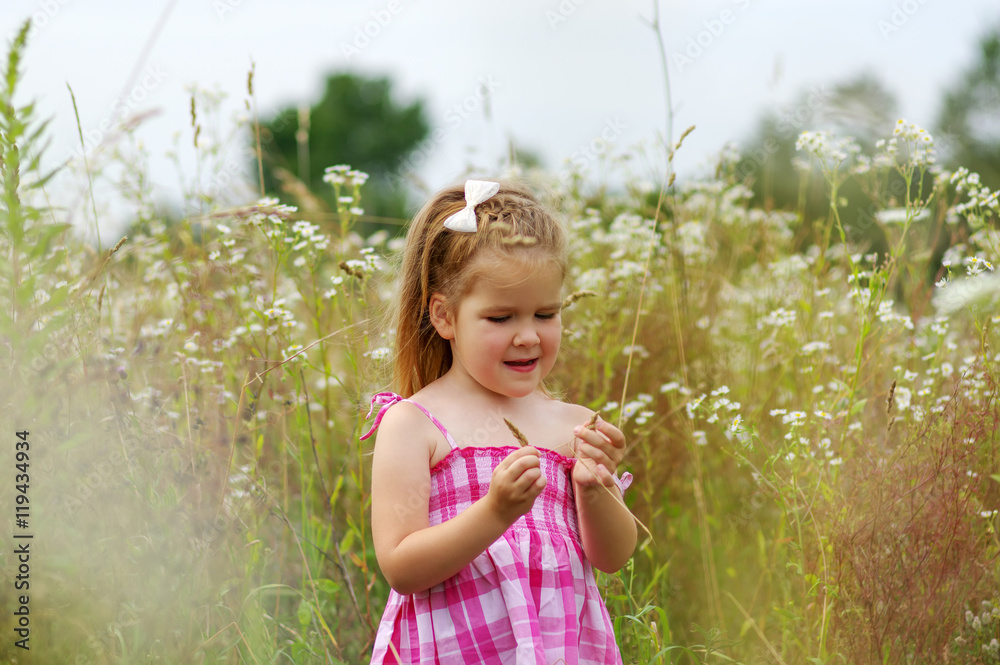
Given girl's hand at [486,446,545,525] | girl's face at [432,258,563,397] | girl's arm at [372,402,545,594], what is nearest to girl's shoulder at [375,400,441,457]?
girl's arm at [372,402,545,594]

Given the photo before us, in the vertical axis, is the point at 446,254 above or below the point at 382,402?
above

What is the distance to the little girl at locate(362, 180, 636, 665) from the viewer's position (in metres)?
1.57

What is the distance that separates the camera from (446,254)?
71.7 inches

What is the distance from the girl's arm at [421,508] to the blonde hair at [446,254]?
277 mm

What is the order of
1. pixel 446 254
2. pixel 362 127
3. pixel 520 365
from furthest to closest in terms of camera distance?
pixel 362 127
pixel 446 254
pixel 520 365

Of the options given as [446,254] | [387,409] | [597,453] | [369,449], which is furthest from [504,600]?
[369,449]

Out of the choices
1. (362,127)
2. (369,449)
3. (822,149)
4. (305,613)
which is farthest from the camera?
(362,127)

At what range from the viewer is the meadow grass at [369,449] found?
1845mm

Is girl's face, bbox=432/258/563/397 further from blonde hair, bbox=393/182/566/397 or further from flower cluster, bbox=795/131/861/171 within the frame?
flower cluster, bbox=795/131/861/171

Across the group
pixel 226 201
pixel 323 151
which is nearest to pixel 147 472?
pixel 226 201

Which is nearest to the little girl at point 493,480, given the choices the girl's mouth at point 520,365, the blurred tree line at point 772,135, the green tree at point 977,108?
the girl's mouth at point 520,365

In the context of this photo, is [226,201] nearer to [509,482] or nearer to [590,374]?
[590,374]

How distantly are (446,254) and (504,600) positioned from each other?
75cm

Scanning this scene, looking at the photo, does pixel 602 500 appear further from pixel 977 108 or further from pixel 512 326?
pixel 977 108
